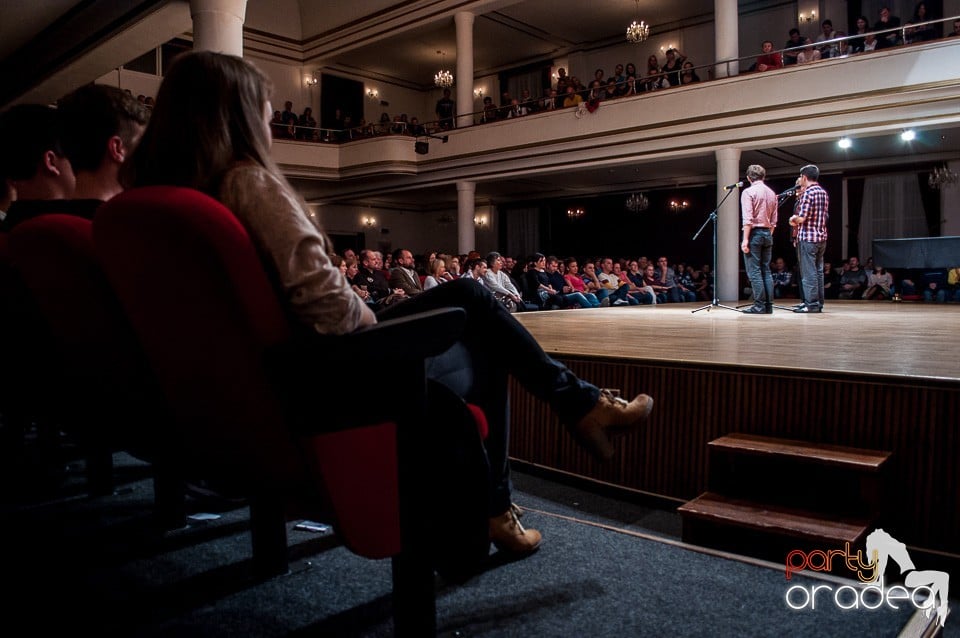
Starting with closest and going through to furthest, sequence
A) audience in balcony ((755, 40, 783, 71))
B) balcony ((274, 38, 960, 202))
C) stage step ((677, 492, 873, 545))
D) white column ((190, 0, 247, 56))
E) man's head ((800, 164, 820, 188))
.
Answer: stage step ((677, 492, 873, 545)) < white column ((190, 0, 247, 56)) < man's head ((800, 164, 820, 188)) < balcony ((274, 38, 960, 202)) < audience in balcony ((755, 40, 783, 71))

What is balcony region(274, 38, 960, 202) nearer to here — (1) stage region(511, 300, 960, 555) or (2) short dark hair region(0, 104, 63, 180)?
(1) stage region(511, 300, 960, 555)

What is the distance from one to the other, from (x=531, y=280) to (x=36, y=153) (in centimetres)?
629

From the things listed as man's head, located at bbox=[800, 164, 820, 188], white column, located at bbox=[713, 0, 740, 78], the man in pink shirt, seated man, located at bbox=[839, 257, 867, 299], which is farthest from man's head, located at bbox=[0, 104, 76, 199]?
seated man, located at bbox=[839, 257, 867, 299]

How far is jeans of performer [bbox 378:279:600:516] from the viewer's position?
1.20m

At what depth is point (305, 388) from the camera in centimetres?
78

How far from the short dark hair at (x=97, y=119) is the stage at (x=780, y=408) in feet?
5.39

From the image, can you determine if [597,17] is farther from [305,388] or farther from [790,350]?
[305,388]

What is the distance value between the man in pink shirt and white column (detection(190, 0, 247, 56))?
3.83 m

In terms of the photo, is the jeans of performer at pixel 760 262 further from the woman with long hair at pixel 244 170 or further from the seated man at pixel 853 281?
the seated man at pixel 853 281

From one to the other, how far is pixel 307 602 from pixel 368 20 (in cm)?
1239

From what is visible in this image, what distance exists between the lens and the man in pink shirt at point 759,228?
5320mm

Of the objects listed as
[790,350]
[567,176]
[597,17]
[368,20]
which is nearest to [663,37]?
[597,17]

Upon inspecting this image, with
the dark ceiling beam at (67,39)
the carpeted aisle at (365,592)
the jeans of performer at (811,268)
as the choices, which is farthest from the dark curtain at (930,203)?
the carpeted aisle at (365,592)

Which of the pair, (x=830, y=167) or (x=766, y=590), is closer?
(x=766, y=590)
